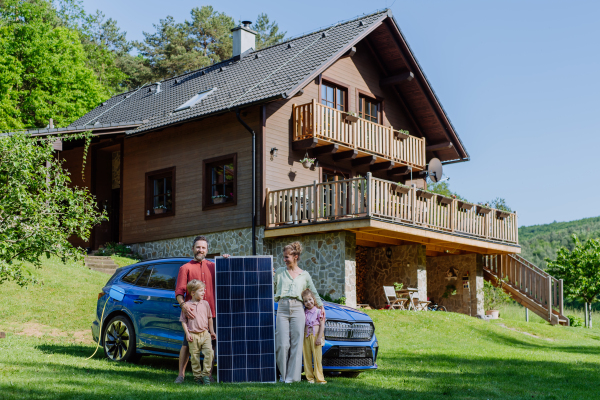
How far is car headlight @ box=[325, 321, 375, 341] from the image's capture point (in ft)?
30.0

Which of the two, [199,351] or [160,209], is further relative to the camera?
[160,209]

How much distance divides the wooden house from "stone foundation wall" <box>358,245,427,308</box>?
4cm

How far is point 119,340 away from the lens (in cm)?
1009

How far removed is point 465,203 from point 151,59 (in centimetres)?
3222

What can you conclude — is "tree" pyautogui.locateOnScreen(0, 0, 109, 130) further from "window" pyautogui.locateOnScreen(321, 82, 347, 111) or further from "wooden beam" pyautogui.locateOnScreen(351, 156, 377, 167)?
"wooden beam" pyautogui.locateOnScreen(351, 156, 377, 167)

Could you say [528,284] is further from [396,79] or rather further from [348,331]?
[348,331]

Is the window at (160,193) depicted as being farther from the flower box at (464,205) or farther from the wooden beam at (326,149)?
the flower box at (464,205)

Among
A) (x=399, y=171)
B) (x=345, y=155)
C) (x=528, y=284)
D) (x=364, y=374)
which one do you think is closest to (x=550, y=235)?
(x=528, y=284)

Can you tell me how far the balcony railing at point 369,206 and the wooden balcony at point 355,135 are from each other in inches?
67.0

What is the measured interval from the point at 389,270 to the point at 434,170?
4.68m

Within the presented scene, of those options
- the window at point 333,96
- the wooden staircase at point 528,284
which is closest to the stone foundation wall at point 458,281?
the wooden staircase at point 528,284

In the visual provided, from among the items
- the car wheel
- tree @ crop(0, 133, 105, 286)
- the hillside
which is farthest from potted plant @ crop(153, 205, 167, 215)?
the hillside

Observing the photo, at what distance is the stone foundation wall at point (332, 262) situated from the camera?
1791 cm

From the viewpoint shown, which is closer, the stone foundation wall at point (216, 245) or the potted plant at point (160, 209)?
the stone foundation wall at point (216, 245)
